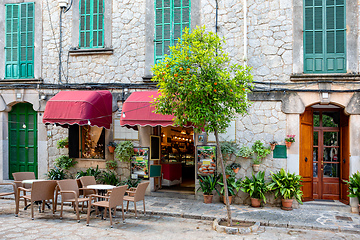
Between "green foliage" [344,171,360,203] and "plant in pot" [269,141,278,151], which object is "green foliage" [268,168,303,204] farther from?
"green foliage" [344,171,360,203]

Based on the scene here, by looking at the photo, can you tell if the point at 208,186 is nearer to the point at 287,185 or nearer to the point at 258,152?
the point at 258,152

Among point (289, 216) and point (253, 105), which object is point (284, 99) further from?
point (289, 216)

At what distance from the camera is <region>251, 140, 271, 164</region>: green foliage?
9.72 meters

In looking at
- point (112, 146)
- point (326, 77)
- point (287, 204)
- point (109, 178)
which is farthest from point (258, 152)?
point (109, 178)

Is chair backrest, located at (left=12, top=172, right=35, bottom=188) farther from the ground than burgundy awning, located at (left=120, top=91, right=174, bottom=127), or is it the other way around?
burgundy awning, located at (left=120, top=91, right=174, bottom=127)

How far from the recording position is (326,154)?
10.6 meters

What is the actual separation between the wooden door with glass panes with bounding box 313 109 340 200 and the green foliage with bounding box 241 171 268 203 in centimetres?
207

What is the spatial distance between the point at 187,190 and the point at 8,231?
6.04m

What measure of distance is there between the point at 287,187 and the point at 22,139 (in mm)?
9408

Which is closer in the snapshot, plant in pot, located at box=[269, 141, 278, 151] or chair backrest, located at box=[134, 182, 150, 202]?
chair backrest, located at box=[134, 182, 150, 202]

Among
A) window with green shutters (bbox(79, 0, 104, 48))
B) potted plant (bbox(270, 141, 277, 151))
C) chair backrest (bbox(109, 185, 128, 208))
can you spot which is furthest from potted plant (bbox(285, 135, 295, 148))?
window with green shutters (bbox(79, 0, 104, 48))

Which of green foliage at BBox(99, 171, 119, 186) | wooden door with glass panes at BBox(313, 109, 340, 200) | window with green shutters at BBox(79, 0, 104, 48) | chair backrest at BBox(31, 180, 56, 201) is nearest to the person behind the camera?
chair backrest at BBox(31, 180, 56, 201)

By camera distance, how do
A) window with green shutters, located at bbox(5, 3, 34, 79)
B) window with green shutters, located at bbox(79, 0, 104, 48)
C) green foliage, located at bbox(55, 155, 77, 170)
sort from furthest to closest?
window with green shutters, located at bbox(5, 3, 34, 79)
window with green shutters, located at bbox(79, 0, 104, 48)
green foliage, located at bbox(55, 155, 77, 170)

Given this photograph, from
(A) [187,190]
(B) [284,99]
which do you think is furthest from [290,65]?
(A) [187,190]
